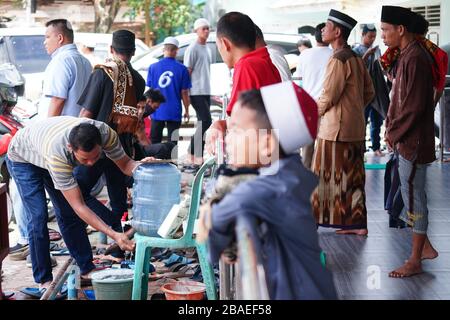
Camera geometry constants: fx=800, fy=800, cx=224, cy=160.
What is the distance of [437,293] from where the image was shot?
561 centimetres

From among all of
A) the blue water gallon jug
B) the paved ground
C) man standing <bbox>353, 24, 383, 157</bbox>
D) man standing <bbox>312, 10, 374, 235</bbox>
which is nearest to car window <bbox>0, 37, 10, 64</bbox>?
man standing <bbox>353, 24, 383, 157</bbox>

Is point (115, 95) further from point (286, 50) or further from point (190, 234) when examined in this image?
point (286, 50)

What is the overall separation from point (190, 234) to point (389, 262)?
1.92 meters

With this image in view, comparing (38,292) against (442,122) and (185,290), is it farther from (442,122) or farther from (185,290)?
(442,122)

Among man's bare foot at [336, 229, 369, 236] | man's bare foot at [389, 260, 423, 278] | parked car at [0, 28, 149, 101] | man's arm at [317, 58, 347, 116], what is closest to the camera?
man's bare foot at [389, 260, 423, 278]

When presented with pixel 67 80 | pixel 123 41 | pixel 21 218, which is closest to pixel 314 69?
pixel 123 41

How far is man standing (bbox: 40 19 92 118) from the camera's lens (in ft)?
23.6

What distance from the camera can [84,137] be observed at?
541 cm

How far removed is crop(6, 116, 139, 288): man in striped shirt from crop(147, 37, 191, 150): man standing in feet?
18.0

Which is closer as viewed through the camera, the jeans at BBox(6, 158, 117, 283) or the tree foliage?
the jeans at BBox(6, 158, 117, 283)

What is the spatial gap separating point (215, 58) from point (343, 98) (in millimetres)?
9711

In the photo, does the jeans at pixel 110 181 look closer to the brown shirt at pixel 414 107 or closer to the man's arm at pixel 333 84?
the man's arm at pixel 333 84

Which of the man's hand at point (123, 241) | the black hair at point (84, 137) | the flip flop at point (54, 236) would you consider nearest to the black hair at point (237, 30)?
the black hair at point (84, 137)

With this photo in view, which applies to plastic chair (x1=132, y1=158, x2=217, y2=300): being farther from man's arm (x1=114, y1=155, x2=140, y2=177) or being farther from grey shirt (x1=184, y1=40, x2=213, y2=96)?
grey shirt (x1=184, y1=40, x2=213, y2=96)
